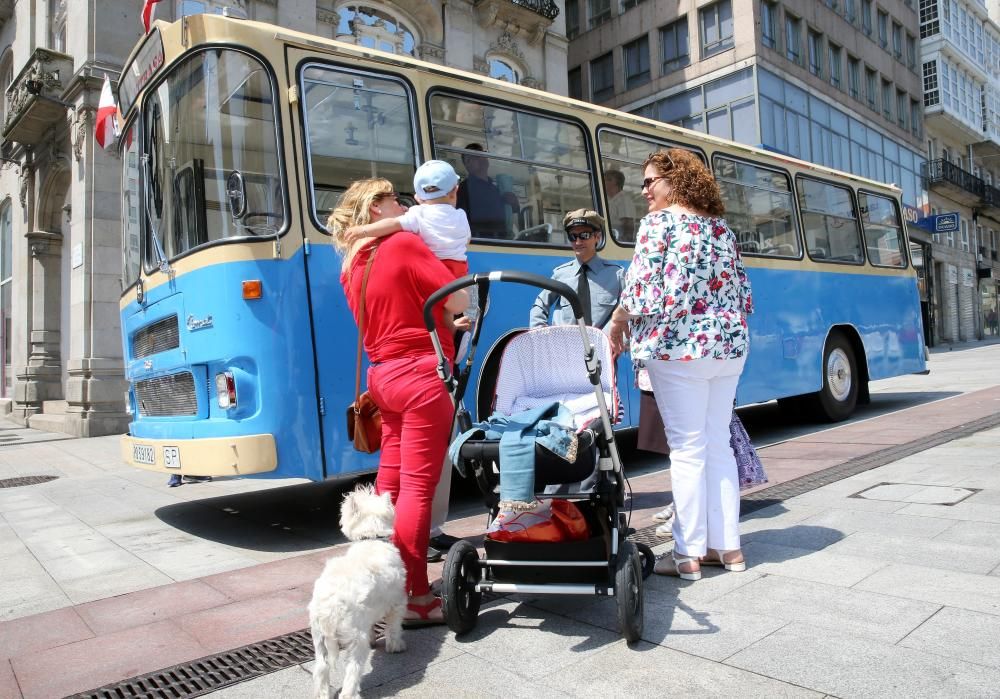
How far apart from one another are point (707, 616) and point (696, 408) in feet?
3.06

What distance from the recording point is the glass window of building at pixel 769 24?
85.3 feet

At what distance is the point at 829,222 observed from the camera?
32.0 ft

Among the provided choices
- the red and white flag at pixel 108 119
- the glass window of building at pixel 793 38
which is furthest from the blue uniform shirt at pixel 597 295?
the glass window of building at pixel 793 38

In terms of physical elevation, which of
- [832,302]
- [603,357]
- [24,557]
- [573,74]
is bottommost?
[24,557]

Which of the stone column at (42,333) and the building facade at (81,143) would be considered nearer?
the building facade at (81,143)

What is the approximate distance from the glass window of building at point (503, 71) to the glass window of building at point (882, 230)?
1109 centimetres

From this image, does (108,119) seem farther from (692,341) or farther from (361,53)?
(692,341)

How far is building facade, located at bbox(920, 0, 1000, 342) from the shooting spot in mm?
38375

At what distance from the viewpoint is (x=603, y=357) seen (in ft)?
11.4

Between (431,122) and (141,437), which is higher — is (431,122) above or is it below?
above

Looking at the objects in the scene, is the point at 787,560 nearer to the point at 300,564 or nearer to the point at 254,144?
the point at 300,564

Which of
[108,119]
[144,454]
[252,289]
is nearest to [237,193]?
[252,289]

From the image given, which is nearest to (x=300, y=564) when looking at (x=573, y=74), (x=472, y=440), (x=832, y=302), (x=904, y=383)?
(x=472, y=440)

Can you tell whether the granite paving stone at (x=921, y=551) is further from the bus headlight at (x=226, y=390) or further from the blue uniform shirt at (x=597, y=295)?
the bus headlight at (x=226, y=390)
